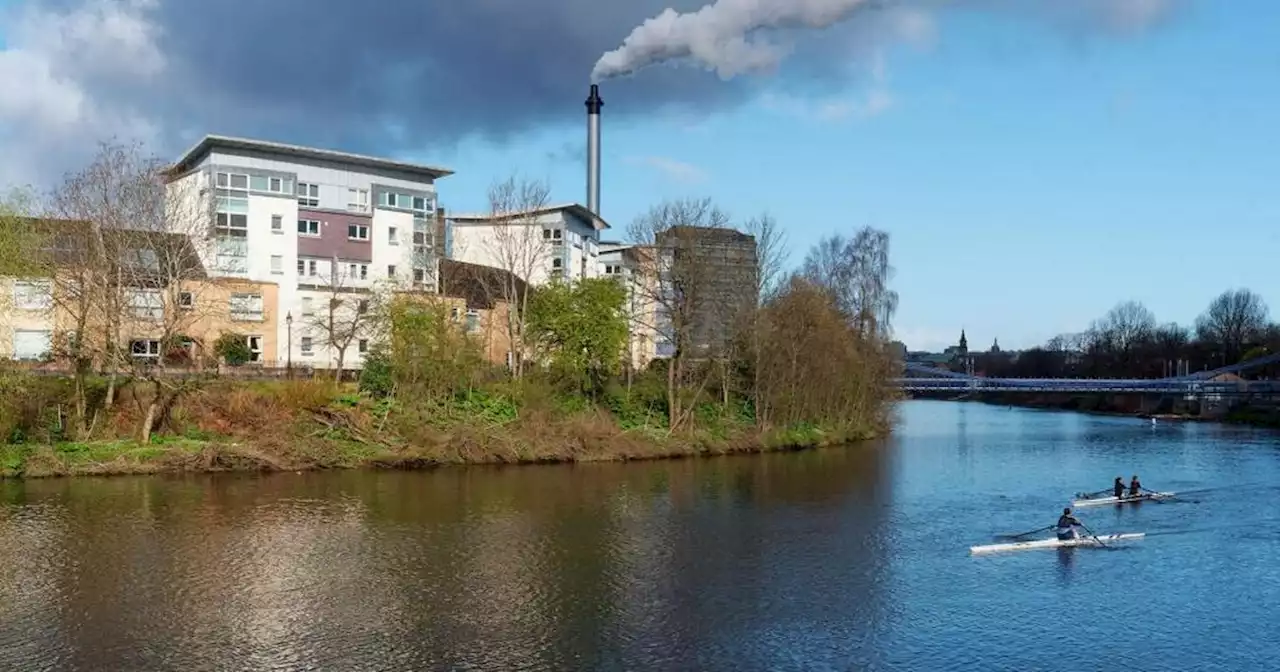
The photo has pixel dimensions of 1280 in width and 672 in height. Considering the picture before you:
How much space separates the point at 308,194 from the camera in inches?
2562

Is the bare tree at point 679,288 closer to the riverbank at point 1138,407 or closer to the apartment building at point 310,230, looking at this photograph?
the apartment building at point 310,230

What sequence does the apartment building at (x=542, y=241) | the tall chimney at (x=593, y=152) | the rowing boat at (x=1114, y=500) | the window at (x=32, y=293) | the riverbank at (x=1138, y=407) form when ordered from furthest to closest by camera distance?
the riverbank at (x=1138, y=407)
the tall chimney at (x=593, y=152)
the apartment building at (x=542, y=241)
the window at (x=32, y=293)
the rowing boat at (x=1114, y=500)

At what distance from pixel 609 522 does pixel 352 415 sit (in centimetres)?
1789

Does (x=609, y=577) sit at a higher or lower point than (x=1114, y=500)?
lower

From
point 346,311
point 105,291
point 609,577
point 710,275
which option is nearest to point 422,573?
point 609,577

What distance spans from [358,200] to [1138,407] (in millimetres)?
90137

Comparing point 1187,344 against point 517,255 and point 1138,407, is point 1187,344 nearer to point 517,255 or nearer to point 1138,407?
point 1138,407

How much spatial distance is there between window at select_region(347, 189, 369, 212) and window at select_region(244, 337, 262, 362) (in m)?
11.3

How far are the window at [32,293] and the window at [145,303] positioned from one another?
2.97m

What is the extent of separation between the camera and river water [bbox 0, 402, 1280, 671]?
18.8 meters

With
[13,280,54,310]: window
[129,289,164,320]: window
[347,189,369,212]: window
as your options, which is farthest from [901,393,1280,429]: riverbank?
[13,280,54,310]: window

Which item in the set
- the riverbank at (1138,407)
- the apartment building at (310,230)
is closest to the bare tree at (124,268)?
Result: the apartment building at (310,230)

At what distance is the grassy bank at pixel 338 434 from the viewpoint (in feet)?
131

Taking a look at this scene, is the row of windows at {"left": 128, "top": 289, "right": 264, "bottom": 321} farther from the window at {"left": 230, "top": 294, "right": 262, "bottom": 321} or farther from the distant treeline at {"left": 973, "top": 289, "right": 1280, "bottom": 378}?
the distant treeline at {"left": 973, "top": 289, "right": 1280, "bottom": 378}
